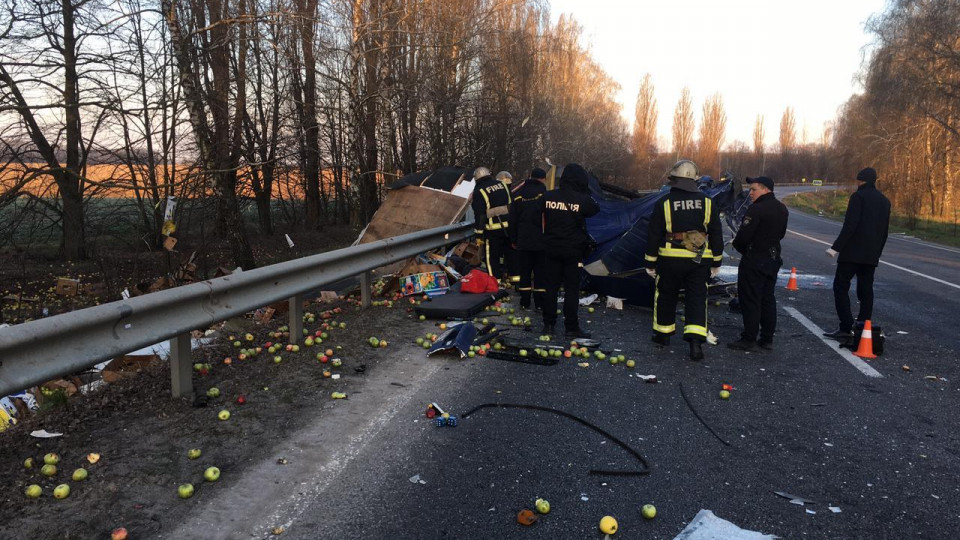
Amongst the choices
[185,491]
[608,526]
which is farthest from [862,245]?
[185,491]

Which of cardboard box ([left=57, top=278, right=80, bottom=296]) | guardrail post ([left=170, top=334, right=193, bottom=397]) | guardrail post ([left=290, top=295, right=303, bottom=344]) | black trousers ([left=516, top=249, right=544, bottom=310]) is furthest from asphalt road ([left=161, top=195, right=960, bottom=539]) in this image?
cardboard box ([left=57, top=278, right=80, bottom=296])

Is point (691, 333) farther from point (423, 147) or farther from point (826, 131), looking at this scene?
point (826, 131)

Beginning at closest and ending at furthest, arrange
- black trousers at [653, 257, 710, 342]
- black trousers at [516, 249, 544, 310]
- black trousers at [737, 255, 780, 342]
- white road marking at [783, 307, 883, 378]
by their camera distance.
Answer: white road marking at [783, 307, 883, 378]
black trousers at [653, 257, 710, 342]
black trousers at [737, 255, 780, 342]
black trousers at [516, 249, 544, 310]

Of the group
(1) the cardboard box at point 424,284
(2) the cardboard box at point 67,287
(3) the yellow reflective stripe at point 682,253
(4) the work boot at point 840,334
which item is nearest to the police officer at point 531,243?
(1) the cardboard box at point 424,284

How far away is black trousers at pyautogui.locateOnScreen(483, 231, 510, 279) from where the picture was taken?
10.0 m

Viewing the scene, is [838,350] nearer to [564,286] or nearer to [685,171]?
[685,171]

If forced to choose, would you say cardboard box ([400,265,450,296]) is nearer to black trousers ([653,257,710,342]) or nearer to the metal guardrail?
the metal guardrail

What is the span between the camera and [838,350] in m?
6.33

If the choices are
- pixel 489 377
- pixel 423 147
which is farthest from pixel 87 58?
pixel 423 147

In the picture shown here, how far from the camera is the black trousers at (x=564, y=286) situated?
22.4ft

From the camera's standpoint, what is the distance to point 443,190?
42.4ft

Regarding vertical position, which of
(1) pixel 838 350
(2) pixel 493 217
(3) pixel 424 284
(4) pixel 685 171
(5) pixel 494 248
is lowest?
(1) pixel 838 350

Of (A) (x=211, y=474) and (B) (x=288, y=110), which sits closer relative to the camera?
(A) (x=211, y=474)

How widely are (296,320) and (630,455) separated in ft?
11.4
